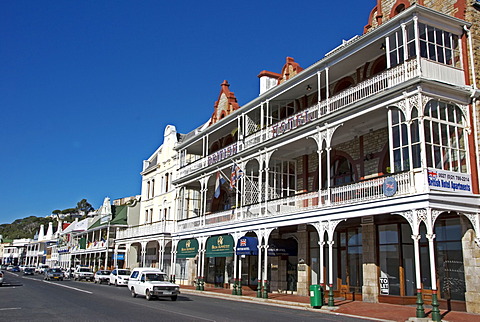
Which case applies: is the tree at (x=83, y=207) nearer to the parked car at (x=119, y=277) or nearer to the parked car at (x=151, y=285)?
the parked car at (x=119, y=277)

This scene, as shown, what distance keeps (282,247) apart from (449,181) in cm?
1061

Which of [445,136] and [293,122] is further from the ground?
[293,122]

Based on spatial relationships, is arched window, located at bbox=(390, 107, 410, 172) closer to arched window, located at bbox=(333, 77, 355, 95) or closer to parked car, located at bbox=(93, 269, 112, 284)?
arched window, located at bbox=(333, 77, 355, 95)

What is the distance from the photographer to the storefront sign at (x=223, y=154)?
28.6m

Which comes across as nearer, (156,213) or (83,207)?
(156,213)

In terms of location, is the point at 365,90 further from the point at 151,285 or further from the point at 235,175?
the point at 151,285

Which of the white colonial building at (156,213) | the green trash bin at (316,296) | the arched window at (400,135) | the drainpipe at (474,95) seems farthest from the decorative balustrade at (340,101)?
the white colonial building at (156,213)

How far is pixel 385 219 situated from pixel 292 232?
22.6 ft

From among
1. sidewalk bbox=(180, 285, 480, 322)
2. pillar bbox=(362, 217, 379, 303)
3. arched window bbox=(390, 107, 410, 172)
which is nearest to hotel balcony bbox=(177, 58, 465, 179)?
arched window bbox=(390, 107, 410, 172)

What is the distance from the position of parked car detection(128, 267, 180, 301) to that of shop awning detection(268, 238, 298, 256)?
17.4 ft

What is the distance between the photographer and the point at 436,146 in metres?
17.0

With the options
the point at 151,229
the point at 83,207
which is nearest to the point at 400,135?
the point at 151,229

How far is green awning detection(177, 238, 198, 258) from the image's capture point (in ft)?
101

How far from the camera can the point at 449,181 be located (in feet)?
52.6
